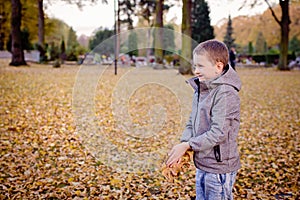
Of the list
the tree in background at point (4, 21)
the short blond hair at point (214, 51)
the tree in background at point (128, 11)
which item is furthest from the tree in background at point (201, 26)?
the short blond hair at point (214, 51)

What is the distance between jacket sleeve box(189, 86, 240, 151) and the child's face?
0.38ft

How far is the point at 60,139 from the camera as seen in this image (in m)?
5.92

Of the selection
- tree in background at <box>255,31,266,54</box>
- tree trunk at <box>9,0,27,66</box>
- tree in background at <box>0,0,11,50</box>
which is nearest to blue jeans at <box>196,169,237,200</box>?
tree trunk at <box>9,0,27,66</box>

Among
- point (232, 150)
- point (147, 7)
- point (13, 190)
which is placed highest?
point (147, 7)

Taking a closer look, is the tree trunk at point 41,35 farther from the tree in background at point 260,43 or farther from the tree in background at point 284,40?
the tree in background at point 260,43

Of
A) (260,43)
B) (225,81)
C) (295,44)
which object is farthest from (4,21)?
(225,81)

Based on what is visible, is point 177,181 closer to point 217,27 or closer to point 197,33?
point 197,33

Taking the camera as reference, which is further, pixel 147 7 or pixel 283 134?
pixel 147 7

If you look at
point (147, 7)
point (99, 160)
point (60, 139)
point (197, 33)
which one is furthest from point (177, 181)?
point (197, 33)

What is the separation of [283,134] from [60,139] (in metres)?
4.09

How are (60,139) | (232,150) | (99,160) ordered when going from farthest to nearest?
(60,139)
(99,160)
(232,150)

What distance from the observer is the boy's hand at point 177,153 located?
6.83 ft

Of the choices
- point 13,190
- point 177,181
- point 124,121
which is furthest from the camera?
point 124,121

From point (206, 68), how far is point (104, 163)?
306cm
